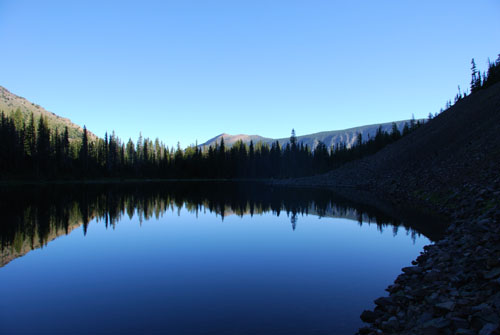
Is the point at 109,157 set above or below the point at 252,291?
above

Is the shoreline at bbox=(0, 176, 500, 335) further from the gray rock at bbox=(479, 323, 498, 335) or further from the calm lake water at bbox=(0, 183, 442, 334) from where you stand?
the calm lake water at bbox=(0, 183, 442, 334)

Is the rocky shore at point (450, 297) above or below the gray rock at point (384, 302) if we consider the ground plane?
above

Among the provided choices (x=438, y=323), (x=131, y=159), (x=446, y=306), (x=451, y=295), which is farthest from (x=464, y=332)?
(x=131, y=159)

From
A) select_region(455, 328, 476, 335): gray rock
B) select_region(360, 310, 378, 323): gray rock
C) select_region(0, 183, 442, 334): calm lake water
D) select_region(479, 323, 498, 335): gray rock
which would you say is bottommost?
select_region(0, 183, 442, 334): calm lake water

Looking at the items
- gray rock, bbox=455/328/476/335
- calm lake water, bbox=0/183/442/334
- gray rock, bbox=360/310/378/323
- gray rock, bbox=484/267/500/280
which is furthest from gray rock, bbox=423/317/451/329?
gray rock, bbox=484/267/500/280

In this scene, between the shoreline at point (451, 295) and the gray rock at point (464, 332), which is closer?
the gray rock at point (464, 332)

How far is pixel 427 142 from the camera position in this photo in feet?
232

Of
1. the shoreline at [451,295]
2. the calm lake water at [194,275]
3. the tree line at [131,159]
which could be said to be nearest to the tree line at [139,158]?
the tree line at [131,159]

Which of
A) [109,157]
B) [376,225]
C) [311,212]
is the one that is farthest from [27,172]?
[376,225]

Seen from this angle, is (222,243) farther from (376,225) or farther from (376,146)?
(376,146)

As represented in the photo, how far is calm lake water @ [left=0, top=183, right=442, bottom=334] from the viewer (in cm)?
935

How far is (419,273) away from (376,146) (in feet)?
471

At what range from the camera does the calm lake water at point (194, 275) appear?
9352 millimetres

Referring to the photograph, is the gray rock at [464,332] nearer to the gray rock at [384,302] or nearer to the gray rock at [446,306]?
the gray rock at [446,306]
